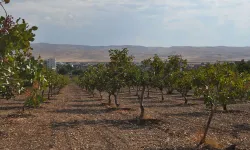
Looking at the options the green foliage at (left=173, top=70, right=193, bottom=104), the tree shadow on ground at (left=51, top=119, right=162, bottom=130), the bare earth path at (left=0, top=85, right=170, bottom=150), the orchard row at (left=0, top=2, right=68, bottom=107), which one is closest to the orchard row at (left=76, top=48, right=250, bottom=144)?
the green foliage at (left=173, top=70, right=193, bottom=104)

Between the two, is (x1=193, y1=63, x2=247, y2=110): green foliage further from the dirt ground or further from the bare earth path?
the bare earth path

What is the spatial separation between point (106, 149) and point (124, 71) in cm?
1335

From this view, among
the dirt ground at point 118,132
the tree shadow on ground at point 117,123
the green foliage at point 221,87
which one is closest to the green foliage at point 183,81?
the dirt ground at point 118,132

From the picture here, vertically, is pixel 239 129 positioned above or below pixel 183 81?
below

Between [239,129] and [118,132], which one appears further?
[239,129]

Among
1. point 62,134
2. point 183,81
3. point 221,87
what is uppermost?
point 221,87

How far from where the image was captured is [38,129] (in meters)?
24.3

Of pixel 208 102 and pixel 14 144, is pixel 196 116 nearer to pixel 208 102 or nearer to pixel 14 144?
pixel 208 102

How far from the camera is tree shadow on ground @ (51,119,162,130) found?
25219 mm

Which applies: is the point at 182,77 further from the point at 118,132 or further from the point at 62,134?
the point at 62,134

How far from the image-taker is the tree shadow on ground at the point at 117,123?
82.7ft

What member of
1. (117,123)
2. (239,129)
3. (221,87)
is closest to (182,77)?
(117,123)

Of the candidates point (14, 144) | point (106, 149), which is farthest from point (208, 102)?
point (14, 144)

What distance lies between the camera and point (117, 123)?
26.9 meters
